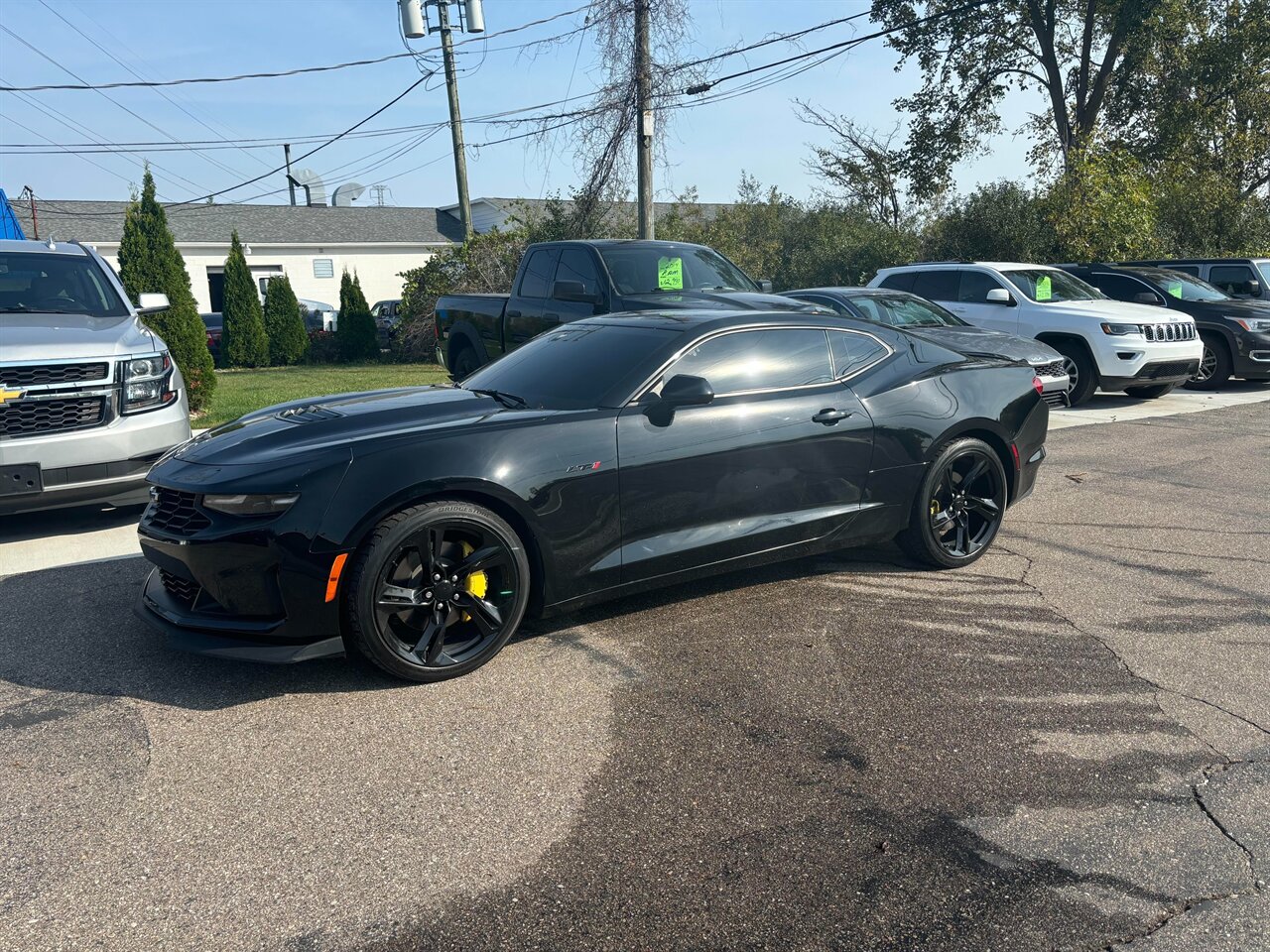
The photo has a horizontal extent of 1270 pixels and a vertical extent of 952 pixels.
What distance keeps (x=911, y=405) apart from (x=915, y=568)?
3.10 feet

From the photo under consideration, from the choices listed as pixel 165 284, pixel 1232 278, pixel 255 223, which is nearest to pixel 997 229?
pixel 1232 278

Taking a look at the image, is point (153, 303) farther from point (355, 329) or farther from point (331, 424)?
point (355, 329)

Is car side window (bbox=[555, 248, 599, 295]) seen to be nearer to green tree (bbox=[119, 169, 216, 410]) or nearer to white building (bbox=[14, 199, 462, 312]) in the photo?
green tree (bbox=[119, 169, 216, 410])

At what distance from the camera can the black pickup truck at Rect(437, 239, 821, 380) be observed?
31.8 feet

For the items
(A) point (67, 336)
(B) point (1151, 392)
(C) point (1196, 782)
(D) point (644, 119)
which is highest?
(D) point (644, 119)

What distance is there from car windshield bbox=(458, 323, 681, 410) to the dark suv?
11.2 meters

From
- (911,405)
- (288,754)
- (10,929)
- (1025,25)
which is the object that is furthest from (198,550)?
(1025,25)

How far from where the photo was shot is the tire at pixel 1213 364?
1425 centimetres

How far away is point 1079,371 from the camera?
41.2 ft

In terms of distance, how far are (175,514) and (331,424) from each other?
74 centimetres

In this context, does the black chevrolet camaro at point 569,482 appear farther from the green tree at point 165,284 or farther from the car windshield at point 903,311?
the green tree at point 165,284

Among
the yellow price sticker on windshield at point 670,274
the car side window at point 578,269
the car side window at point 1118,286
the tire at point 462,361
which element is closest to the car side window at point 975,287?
the car side window at point 1118,286

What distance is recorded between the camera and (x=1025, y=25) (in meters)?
25.6

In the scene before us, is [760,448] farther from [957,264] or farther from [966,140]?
[966,140]
